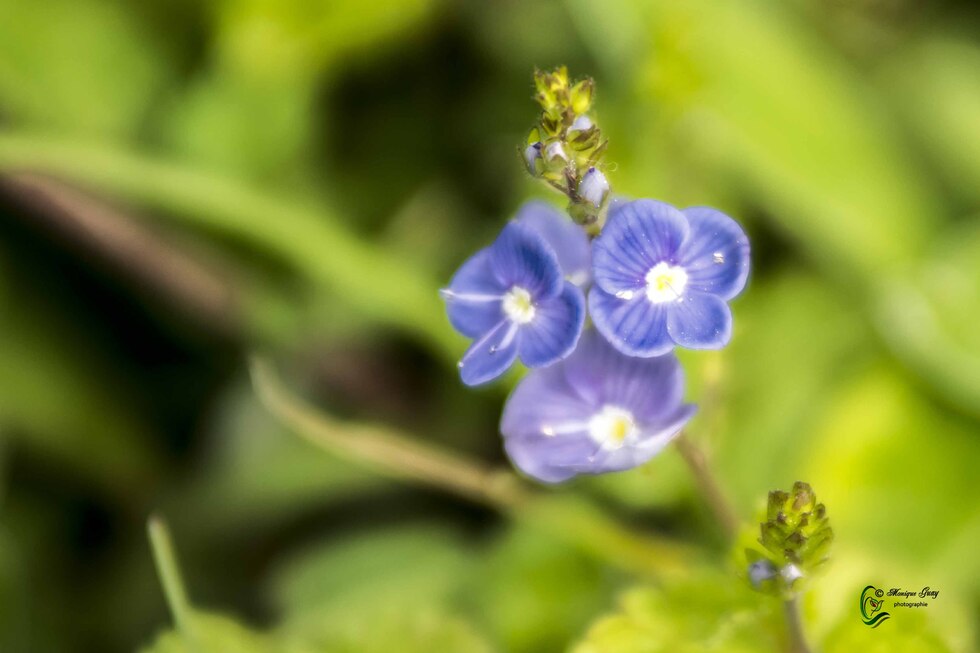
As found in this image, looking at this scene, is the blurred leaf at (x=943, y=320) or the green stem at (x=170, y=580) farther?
the blurred leaf at (x=943, y=320)

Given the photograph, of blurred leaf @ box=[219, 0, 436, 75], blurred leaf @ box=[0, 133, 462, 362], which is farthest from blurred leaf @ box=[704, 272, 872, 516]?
blurred leaf @ box=[219, 0, 436, 75]

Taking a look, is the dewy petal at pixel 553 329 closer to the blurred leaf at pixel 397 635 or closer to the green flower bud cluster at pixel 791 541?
the green flower bud cluster at pixel 791 541

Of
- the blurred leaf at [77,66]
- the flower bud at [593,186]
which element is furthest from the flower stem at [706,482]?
the blurred leaf at [77,66]

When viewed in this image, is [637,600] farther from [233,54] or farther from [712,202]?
[233,54]

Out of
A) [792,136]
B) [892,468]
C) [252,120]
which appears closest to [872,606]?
[892,468]


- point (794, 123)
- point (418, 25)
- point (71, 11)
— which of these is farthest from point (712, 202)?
point (71, 11)

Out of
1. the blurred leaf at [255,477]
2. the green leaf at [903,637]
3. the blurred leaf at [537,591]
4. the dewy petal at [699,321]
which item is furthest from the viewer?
the blurred leaf at [255,477]
